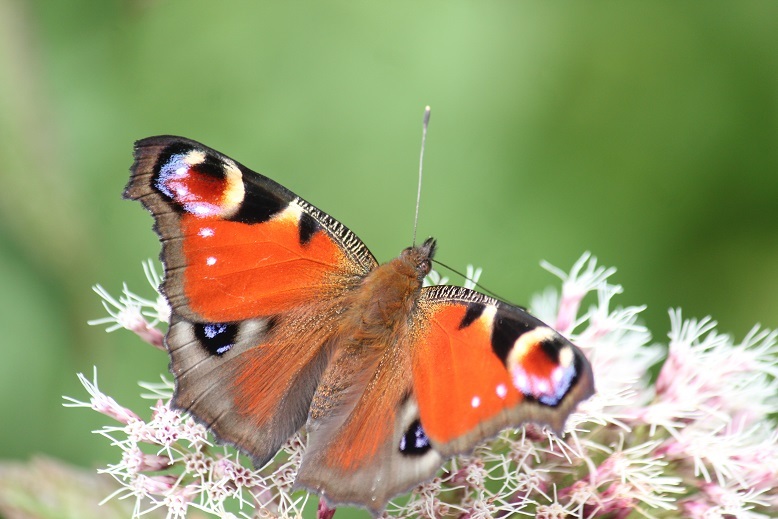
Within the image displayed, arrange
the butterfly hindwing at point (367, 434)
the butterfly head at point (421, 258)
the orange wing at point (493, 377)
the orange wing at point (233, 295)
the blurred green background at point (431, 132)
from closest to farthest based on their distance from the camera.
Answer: the orange wing at point (493, 377) < the butterfly hindwing at point (367, 434) < the orange wing at point (233, 295) < the butterfly head at point (421, 258) < the blurred green background at point (431, 132)

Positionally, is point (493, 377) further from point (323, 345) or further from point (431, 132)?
point (431, 132)

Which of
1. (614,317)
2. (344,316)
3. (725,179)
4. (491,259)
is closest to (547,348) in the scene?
(344,316)

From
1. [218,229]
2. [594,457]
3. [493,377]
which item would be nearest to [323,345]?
[218,229]

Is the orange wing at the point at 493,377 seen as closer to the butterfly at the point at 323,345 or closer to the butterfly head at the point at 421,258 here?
the butterfly at the point at 323,345

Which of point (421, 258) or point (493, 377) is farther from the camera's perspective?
point (421, 258)

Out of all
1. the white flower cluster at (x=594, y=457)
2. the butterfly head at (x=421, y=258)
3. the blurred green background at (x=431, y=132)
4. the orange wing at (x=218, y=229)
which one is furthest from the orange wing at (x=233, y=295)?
the blurred green background at (x=431, y=132)

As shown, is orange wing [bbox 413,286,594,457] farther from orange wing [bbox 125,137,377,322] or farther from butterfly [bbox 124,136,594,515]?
orange wing [bbox 125,137,377,322]

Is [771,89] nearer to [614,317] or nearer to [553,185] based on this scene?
[553,185]

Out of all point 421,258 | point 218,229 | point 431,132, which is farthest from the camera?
point 431,132
